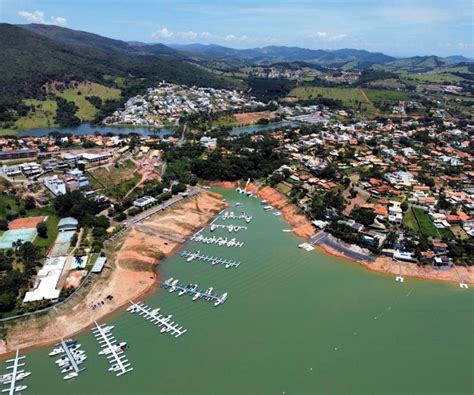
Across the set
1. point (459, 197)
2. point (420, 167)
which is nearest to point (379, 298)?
point (459, 197)

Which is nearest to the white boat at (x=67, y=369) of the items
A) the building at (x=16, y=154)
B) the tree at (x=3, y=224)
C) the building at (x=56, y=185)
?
the tree at (x=3, y=224)

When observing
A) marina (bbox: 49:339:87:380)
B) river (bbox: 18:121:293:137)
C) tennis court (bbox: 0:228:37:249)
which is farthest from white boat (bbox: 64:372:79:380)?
river (bbox: 18:121:293:137)

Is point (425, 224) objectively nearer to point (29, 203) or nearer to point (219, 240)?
point (219, 240)

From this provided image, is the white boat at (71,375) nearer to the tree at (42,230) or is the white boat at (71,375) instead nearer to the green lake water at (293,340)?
the green lake water at (293,340)

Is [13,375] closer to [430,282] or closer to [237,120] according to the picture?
[430,282]

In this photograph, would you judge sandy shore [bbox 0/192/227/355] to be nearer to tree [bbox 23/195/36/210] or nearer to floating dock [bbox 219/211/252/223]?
floating dock [bbox 219/211/252/223]
